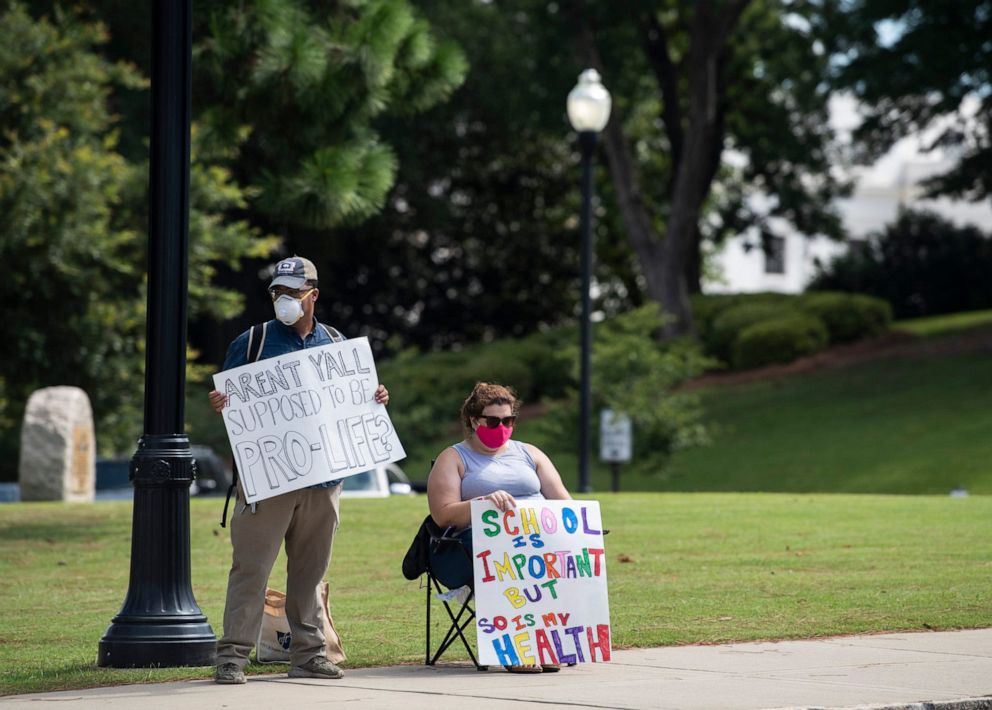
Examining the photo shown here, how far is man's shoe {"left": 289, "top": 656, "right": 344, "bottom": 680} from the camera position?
8133 mm

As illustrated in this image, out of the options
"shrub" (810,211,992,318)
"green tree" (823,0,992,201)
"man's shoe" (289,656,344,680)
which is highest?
"green tree" (823,0,992,201)

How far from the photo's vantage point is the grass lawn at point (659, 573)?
9672mm

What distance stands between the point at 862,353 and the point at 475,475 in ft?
101

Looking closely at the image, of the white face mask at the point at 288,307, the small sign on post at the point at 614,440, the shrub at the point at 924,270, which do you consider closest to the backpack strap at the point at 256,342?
the white face mask at the point at 288,307

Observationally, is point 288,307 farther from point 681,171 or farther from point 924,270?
point 924,270

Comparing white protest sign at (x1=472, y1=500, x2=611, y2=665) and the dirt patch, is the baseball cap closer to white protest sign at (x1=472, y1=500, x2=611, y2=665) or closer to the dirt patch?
white protest sign at (x1=472, y1=500, x2=611, y2=665)

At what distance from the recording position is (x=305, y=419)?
8.45 metres

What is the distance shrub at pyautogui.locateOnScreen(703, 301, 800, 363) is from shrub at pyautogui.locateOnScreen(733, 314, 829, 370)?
1.08 ft

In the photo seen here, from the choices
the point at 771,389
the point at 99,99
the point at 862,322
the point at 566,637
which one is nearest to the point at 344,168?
the point at 566,637

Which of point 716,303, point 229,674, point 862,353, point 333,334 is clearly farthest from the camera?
point 716,303

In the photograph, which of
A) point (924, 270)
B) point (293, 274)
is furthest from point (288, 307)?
point (924, 270)

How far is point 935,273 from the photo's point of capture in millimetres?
47812

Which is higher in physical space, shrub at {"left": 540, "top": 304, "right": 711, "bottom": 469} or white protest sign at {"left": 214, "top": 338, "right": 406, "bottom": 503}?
shrub at {"left": 540, "top": 304, "right": 711, "bottom": 469}

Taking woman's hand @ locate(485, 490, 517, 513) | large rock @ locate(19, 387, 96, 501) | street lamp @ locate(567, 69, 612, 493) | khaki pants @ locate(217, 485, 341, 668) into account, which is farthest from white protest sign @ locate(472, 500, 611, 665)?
large rock @ locate(19, 387, 96, 501)
